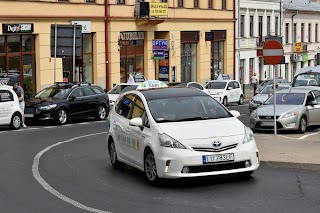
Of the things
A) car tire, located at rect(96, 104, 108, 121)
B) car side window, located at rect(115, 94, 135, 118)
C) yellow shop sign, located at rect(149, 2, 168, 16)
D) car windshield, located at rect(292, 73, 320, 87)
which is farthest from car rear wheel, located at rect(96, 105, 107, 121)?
car side window, located at rect(115, 94, 135, 118)

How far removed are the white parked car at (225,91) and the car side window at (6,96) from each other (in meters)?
18.5

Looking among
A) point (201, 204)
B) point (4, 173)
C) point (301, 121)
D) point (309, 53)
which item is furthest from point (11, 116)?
point (309, 53)

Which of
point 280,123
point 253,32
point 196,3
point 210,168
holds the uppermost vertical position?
point 196,3

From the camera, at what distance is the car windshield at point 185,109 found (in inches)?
492

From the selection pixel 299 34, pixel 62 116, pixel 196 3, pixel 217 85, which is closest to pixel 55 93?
pixel 62 116

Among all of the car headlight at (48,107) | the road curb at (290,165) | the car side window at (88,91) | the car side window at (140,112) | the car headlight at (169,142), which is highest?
the car side window at (140,112)

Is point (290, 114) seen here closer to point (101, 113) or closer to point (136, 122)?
point (101, 113)

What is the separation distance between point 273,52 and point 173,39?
1139 inches

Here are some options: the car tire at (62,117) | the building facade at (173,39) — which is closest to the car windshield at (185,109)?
the car tire at (62,117)

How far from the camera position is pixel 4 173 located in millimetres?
14039

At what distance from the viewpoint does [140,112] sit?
1302cm

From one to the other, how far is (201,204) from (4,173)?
506 cm

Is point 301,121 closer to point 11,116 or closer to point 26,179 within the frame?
point 11,116

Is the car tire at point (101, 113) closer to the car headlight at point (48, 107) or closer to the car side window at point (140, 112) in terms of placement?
the car headlight at point (48, 107)
